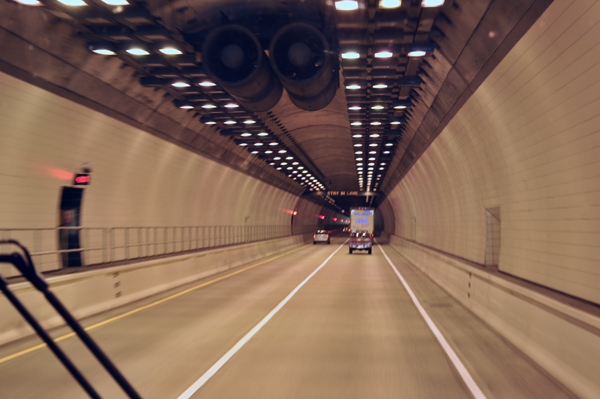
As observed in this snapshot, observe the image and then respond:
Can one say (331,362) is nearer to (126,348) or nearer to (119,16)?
(126,348)

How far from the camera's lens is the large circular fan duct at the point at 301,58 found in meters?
11.5

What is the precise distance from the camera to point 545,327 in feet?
26.8

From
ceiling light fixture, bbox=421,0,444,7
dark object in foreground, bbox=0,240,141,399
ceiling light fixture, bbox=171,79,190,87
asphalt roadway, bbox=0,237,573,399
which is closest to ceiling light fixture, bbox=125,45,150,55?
ceiling light fixture, bbox=171,79,190,87

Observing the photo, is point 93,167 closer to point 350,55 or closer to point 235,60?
point 235,60

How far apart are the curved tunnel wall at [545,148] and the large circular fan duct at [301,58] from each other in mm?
3701

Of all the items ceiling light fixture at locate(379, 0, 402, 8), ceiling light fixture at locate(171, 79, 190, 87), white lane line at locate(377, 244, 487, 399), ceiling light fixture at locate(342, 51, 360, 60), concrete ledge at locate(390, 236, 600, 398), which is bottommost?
white lane line at locate(377, 244, 487, 399)

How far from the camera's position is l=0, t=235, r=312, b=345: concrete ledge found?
10250mm

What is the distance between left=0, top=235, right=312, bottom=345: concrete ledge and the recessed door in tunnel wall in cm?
255

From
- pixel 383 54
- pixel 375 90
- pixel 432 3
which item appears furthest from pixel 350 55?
pixel 375 90

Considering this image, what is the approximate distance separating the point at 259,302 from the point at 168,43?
23.8 feet

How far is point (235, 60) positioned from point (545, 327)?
809 centimetres

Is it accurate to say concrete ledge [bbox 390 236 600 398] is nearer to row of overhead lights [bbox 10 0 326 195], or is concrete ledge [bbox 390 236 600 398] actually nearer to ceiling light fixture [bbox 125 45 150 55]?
row of overhead lights [bbox 10 0 326 195]

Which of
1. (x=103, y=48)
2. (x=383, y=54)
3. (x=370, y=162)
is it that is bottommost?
(x=103, y=48)

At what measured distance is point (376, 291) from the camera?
17938 millimetres
